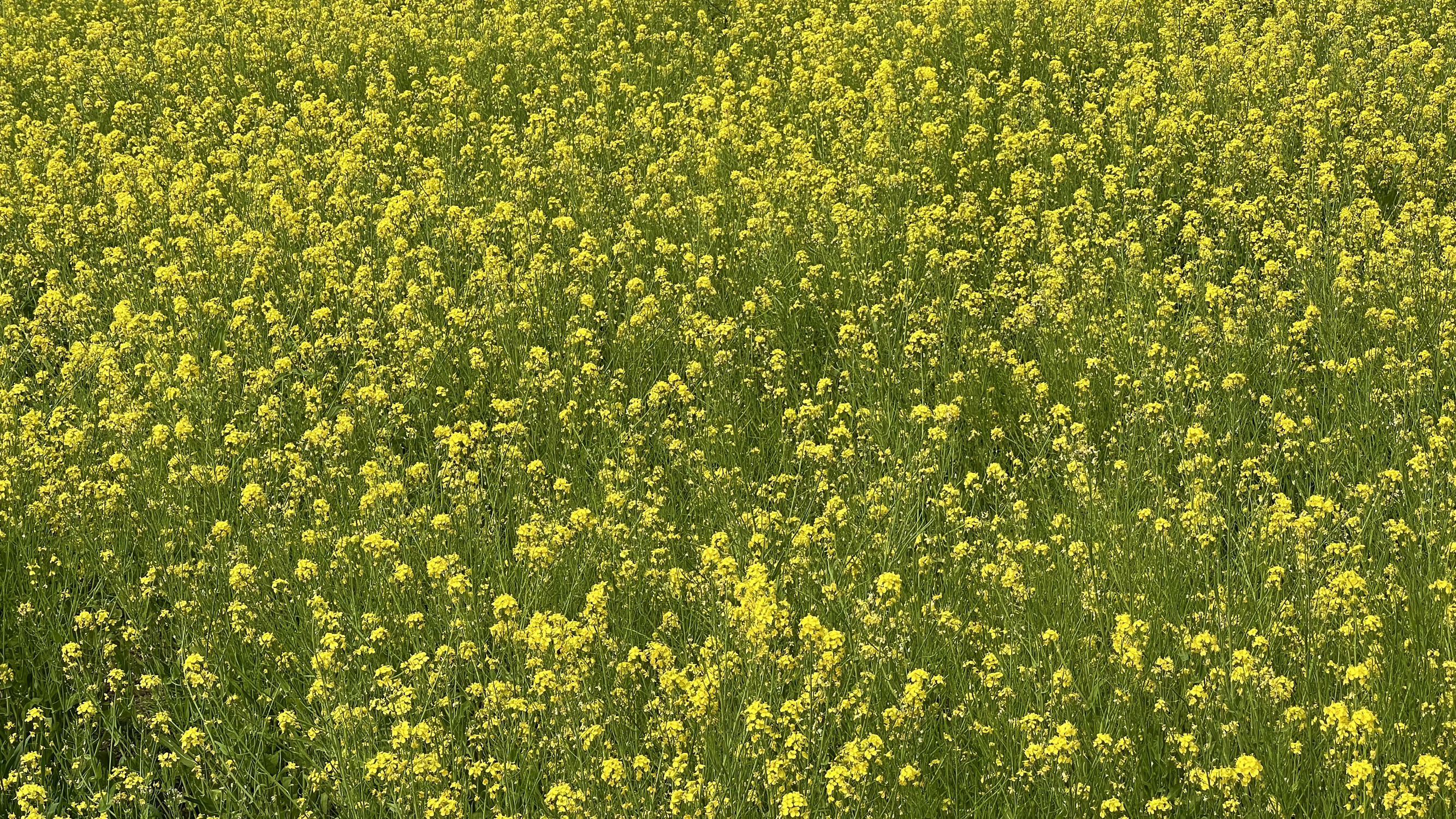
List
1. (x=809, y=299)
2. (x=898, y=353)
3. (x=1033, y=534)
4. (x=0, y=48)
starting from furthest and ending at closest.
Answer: (x=0, y=48), (x=809, y=299), (x=898, y=353), (x=1033, y=534)

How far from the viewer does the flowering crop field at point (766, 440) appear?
12.3ft

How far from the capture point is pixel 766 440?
218 inches

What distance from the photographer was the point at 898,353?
601cm

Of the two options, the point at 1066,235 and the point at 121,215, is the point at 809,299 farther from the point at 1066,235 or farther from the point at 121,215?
the point at 121,215

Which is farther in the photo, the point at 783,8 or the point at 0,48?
the point at 0,48

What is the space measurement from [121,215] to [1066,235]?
184 inches

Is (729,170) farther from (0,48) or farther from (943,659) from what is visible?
(0,48)

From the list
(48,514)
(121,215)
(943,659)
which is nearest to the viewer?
(943,659)

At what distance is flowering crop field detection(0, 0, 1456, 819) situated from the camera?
3.76 m

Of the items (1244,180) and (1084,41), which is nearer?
(1244,180)

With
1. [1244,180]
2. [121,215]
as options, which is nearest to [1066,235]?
[1244,180]

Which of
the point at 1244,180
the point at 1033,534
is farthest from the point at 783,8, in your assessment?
the point at 1033,534

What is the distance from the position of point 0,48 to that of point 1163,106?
8.51 metres

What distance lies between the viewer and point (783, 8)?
11.0m
